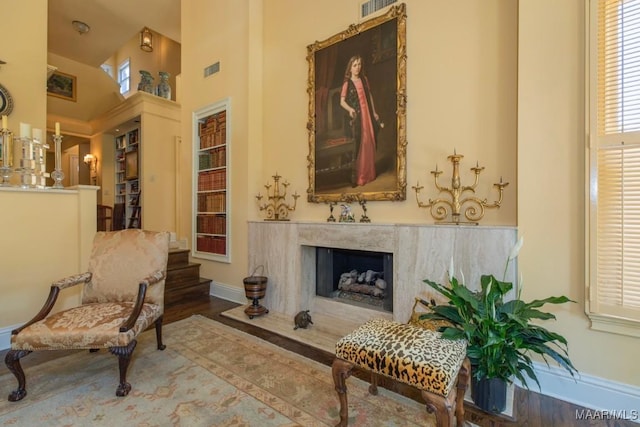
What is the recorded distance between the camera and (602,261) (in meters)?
1.72

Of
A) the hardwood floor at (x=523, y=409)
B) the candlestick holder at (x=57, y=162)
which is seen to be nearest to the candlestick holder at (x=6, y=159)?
the candlestick holder at (x=57, y=162)

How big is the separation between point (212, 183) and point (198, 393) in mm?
3049

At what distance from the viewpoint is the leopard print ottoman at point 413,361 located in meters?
1.25

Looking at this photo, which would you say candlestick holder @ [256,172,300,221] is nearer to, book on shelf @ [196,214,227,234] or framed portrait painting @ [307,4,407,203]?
framed portrait painting @ [307,4,407,203]

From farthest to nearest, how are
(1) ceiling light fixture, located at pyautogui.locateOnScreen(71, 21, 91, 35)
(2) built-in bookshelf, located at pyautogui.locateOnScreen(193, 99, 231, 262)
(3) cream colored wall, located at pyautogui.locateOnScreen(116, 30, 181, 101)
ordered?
(3) cream colored wall, located at pyautogui.locateOnScreen(116, 30, 181, 101) < (1) ceiling light fixture, located at pyautogui.locateOnScreen(71, 21, 91, 35) < (2) built-in bookshelf, located at pyautogui.locateOnScreen(193, 99, 231, 262)

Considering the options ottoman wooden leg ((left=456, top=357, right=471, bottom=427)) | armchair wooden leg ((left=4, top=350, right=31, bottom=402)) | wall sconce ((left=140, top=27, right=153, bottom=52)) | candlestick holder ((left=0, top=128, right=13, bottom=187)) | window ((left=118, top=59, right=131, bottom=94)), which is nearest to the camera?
ottoman wooden leg ((left=456, top=357, right=471, bottom=427))

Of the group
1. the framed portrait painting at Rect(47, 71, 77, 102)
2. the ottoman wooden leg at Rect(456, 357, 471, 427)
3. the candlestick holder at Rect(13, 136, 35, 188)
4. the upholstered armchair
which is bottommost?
the ottoman wooden leg at Rect(456, 357, 471, 427)

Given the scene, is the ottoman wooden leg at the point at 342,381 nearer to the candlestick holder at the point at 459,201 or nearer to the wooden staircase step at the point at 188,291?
the candlestick holder at the point at 459,201

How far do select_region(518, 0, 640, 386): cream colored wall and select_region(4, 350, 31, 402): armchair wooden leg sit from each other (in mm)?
3288

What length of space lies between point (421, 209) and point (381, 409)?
164 centimetres

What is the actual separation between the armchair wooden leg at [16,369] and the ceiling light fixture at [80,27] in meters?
6.32

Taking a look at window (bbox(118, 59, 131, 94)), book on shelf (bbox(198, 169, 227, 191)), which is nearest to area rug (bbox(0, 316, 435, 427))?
book on shelf (bbox(198, 169, 227, 191))

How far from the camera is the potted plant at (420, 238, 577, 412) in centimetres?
157

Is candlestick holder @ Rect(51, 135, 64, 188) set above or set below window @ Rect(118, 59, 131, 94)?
below
